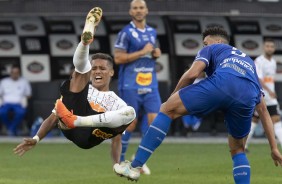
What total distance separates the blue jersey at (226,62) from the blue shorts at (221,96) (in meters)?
0.07

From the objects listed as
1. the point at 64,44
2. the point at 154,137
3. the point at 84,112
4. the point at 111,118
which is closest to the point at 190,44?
the point at 64,44

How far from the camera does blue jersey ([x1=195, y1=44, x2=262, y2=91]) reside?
10.8m

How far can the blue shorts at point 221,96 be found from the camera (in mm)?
10641

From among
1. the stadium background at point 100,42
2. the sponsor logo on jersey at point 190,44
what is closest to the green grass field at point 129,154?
the stadium background at point 100,42

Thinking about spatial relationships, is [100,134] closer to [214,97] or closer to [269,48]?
[214,97]

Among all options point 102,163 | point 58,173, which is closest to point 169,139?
point 102,163

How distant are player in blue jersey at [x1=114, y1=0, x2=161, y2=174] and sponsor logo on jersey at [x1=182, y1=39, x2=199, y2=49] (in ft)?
33.3

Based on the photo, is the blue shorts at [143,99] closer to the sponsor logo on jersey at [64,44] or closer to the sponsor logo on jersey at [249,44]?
the sponsor logo on jersey at [64,44]

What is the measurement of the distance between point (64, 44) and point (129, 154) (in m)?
7.58

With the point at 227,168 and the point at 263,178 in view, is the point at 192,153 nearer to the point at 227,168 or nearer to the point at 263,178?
the point at 227,168

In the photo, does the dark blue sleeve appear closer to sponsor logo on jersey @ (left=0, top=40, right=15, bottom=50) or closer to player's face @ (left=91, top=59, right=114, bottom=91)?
player's face @ (left=91, top=59, right=114, bottom=91)

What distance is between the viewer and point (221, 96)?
35.0 ft

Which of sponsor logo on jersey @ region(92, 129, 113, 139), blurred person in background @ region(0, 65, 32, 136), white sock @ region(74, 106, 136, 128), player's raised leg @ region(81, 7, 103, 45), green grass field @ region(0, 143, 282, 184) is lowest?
blurred person in background @ region(0, 65, 32, 136)

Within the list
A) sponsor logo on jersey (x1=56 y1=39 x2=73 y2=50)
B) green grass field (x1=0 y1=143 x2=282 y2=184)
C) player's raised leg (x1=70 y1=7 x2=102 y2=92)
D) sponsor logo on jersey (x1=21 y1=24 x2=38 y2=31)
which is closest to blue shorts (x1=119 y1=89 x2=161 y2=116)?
green grass field (x1=0 y1=143 x2=282 y2=184)
